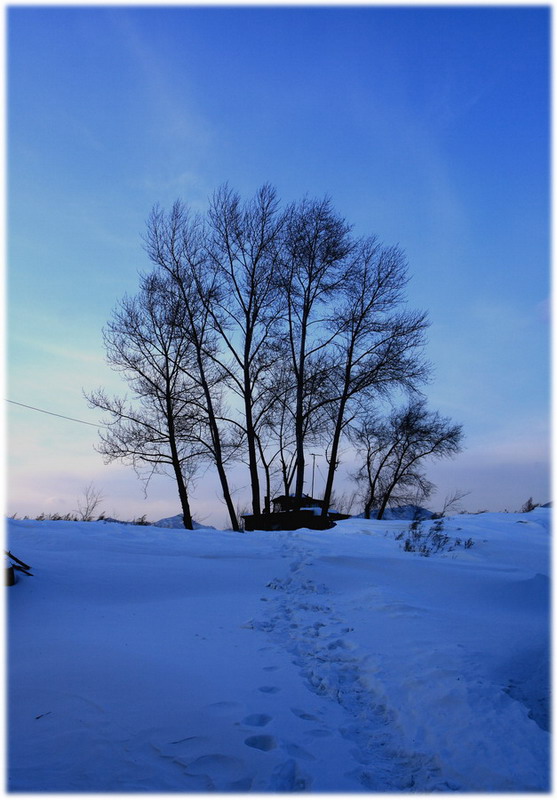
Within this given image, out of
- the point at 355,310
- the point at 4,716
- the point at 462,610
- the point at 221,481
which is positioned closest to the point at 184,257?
the point at 355,310

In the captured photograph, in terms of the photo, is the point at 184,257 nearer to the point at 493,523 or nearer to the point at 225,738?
the point at 493,523

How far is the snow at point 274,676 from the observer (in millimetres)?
2744

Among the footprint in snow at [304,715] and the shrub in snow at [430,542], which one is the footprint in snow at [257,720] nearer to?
the footprint in snow at [304,715]

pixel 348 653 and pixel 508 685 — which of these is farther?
pixel 348 653

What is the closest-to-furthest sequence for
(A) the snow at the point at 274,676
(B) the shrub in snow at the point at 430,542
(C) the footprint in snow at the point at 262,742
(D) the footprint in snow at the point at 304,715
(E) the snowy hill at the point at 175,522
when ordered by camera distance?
(A) the snow at the point at 274,676, (C) the footprint in snow at the point at 262,742, (D) the footprint in snow at the point at 304,715, (B) the shrub in snow at the point at 430,542, (E) the snowy hill at the point at 175,522

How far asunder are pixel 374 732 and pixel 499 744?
74cm

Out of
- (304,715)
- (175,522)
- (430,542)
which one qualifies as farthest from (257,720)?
(175,522)

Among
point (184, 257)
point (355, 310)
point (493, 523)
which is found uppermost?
point (184, 257)

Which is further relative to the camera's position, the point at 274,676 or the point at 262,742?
the point at 274,676

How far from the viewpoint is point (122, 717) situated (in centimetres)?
311

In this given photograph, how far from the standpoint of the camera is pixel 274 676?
12.9 feet

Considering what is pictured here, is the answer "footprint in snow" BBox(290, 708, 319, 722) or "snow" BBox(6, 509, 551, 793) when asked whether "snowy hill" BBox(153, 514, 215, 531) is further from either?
"footprint in snow" BBox(290, 708, 319, 722)

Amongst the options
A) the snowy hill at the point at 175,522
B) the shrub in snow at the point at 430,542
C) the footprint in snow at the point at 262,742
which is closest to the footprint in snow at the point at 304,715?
the footprint in snow at the point at 262,742

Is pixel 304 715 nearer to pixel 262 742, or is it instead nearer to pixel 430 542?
pixel 262 742
